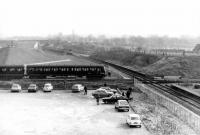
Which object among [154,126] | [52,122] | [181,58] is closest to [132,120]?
[154,126]

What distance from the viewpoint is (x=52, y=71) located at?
60.2 metres

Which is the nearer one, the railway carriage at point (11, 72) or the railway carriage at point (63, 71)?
the railway carriage at point (11, 72)

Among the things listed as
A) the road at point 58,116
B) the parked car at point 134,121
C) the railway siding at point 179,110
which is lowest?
the road at point 58,116

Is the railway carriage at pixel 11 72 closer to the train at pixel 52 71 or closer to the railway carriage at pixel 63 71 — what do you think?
the train at pixel 52 71

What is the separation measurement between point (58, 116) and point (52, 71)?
29.0 m

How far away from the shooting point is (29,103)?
3838cm

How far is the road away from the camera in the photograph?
87.2ft

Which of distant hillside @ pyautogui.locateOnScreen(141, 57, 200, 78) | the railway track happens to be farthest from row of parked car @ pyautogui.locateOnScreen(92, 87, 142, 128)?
distant hillside @ pyautogui.locateOnScreen(141, 57, 200, 78)

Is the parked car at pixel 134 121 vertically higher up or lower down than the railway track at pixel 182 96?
higher up

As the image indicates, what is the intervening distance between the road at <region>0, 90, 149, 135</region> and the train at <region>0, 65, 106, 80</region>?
15.9 meters

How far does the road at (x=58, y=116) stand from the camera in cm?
2659

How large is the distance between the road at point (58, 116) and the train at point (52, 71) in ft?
52.0

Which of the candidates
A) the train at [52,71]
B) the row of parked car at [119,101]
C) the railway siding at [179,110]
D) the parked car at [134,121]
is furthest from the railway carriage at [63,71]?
the parked car at [134,121]

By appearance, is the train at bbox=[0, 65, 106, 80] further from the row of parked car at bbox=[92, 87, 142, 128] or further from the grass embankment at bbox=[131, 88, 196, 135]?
the grass embankment at bbox=[131, 88, 196, 135]
